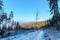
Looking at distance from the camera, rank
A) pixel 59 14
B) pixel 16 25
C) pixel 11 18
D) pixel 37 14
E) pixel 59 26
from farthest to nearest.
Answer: pixel 16 25, pixel 11 18, pixel 37 14, pixel 59 14, pixel 59 26

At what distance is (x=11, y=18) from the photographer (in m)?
95.2

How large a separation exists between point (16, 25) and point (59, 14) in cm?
5728

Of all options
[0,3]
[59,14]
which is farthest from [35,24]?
[0,3]

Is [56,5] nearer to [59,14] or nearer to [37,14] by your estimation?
[59,14]

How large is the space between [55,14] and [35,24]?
45817mm

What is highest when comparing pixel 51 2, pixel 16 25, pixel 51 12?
pixel 51 2

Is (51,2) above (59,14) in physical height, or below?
above

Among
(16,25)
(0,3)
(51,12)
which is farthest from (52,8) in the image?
(16,25)

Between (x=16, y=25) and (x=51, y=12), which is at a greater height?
(x=51, y=12)

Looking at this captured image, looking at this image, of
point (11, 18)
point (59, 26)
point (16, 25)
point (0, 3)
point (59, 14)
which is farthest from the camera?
point (16, 25)

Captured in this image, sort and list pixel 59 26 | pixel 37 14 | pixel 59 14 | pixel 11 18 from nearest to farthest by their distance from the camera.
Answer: pixel 59 26 < pixel 59 14 < pixel 37 14 < pixel 11 18

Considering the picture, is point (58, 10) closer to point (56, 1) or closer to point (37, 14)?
point (56, 1)

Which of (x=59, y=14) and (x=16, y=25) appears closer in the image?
(x=59, y=14)

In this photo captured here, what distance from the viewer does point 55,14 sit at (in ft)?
150
